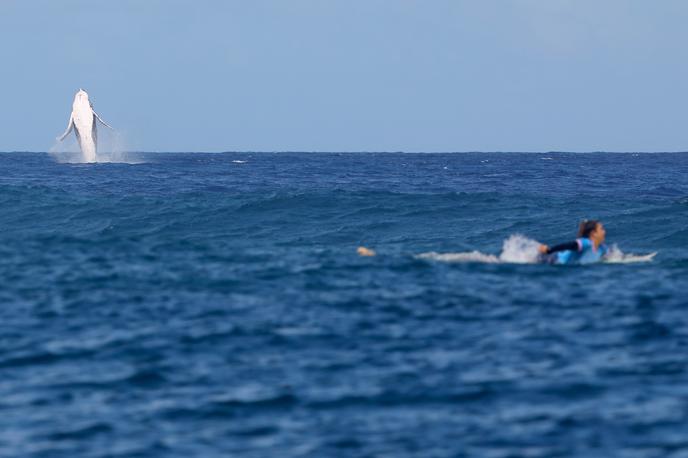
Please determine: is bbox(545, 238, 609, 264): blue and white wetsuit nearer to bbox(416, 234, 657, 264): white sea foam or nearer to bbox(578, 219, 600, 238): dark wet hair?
bbox(578, 219, 600, 238): dark wet hair

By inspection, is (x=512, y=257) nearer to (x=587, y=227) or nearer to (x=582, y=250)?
(x=582, y=250)

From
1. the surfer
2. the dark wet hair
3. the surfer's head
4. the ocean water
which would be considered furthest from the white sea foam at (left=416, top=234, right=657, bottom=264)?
the dark wet hair

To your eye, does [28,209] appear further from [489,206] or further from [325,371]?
[325,371]

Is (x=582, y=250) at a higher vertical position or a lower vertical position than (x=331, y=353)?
higher

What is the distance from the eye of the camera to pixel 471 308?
15.6 metres

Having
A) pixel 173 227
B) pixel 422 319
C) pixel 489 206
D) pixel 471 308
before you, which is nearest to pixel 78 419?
pixel 422 319

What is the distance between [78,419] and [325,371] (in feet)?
9.34

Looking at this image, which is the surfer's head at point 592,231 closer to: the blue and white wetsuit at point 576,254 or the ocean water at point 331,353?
the blue and white wetsuit at point 576,254
